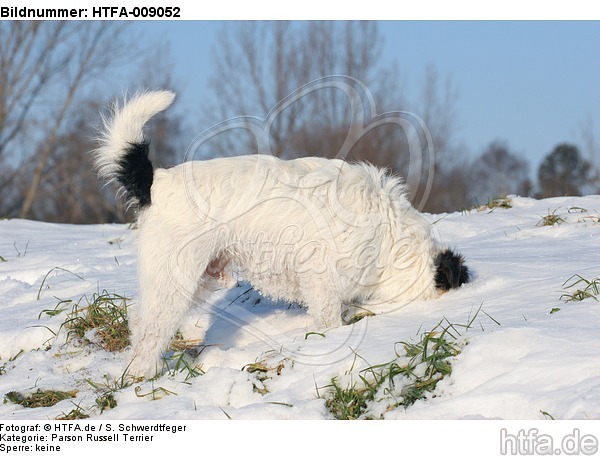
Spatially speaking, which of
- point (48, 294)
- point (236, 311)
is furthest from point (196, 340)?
point (48, 294)

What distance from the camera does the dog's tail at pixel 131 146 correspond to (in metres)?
4.60

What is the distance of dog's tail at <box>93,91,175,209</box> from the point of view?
4.60 metres

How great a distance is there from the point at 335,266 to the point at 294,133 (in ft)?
59.7

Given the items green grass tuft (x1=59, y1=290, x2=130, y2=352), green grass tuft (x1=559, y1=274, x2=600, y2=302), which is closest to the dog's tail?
green grass tuft (x1=59, y1=290, x2=130, y2=352)

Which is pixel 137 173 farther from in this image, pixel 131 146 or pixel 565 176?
pixel 565 176

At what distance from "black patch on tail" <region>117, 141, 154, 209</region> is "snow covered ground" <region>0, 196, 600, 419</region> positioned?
3.50 ft

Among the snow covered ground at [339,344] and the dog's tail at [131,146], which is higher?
the dog's tail at [131,146]

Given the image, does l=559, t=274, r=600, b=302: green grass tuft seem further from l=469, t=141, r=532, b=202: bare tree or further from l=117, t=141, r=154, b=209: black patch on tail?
l=469, t=141, r=532, b=202: bare tree

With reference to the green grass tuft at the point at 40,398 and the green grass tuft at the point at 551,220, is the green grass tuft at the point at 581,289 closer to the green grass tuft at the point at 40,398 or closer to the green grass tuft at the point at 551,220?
the green grass tuft at the point at 551,220

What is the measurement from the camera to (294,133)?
22.9 meters

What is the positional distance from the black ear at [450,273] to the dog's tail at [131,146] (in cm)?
195

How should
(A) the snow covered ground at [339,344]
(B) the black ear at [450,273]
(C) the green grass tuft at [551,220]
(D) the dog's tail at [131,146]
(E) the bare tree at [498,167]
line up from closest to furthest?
(A) the snow covered ground at [339,344] < (D) the dog's tail at [131,146] < (B) the black ear at [450,273] < (C) the green grass tuft at [551,220] < (E) the bare tree at [498,167]

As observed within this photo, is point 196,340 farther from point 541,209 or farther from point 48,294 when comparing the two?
point 541,209

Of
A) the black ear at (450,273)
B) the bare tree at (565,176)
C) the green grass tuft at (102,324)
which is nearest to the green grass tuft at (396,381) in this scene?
the black ear at (450,273)
